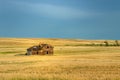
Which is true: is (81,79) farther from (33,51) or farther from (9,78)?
(33,51)

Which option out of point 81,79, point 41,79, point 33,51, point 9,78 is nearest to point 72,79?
point 81,79

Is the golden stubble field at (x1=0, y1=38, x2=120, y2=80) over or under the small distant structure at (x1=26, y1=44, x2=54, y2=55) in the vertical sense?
under

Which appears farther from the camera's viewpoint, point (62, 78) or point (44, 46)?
point (44, 46)

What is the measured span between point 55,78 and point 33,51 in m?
73.2

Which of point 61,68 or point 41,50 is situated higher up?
point 41,50

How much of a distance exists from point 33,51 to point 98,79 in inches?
2913

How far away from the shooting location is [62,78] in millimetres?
23016

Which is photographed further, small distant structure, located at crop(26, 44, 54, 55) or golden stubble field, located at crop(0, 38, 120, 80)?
small distant structure, located at crop(26, 44, 54, 55)

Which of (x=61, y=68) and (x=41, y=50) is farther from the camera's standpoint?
(x=41, y=50)

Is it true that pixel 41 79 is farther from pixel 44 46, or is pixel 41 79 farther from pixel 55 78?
pixel 44 46

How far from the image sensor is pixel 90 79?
2284 cm

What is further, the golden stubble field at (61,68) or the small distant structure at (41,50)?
the small distant structure at (41,50)

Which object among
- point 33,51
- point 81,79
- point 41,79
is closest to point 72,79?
point 81,79

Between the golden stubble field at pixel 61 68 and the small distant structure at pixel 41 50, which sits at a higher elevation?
the small distant structure at pixel 41 50
